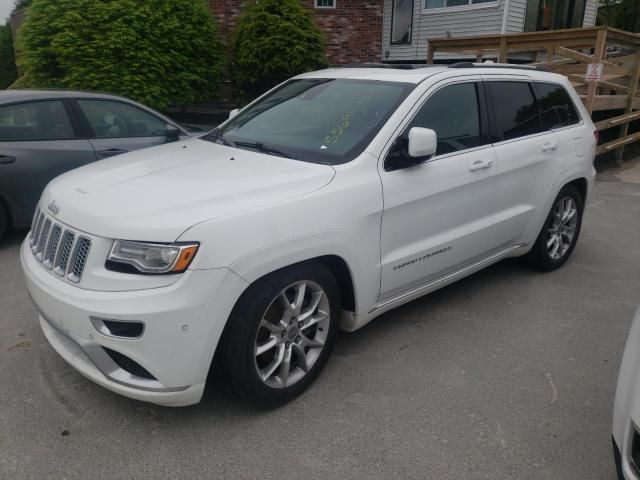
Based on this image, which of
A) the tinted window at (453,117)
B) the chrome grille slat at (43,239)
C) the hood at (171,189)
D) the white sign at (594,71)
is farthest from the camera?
the white sign at (594,71)

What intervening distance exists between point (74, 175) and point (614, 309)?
3.98 m

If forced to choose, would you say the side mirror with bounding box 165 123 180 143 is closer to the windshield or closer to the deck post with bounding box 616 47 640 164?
the windshield

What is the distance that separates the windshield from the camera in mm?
3344

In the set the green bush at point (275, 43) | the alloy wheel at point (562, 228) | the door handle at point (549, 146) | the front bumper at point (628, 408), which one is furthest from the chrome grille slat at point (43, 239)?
the green bush at point (275, 43)

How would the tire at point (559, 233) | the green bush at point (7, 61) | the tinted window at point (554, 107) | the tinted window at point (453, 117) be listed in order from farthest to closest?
the green bush at point (7, 61), the tire at point (559, 233), the tinted window at point (554, 107), the tinted window at point (453, 117)

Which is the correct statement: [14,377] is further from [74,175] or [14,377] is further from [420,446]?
[420,446]

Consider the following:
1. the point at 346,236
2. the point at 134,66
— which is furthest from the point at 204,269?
the point at 134,66

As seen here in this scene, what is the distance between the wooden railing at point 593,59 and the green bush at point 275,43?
2519 millimetres

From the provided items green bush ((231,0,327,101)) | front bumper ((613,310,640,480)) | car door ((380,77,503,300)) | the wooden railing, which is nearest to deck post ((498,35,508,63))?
the wooden railing

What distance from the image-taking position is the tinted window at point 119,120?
5.75 meters

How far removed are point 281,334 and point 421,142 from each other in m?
1.33

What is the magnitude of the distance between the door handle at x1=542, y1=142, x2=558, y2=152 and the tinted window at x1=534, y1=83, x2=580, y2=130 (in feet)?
0.51

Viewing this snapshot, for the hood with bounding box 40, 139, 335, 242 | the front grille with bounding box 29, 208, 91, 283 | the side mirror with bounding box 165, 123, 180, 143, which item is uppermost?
the hood with bounding box 40, 139, 335, 242

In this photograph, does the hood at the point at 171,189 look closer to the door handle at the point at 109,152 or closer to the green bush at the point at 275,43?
the door handle at the point at 109,152
